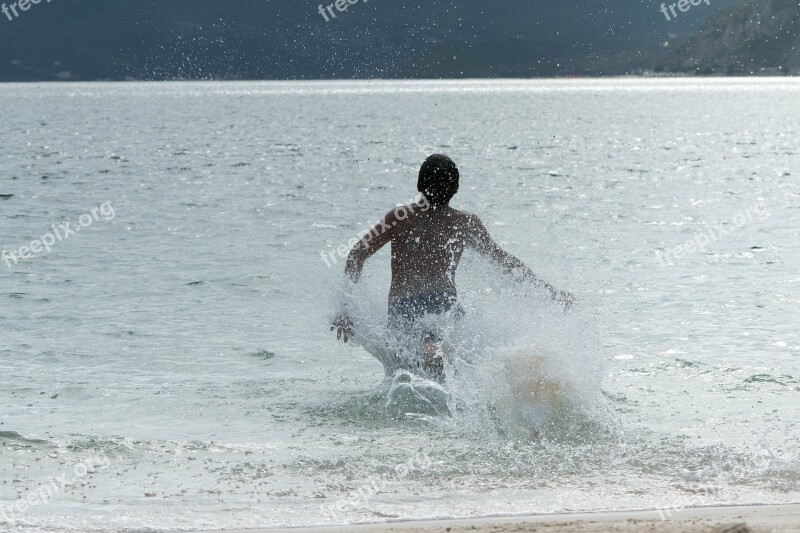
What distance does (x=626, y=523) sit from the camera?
16.2 ft

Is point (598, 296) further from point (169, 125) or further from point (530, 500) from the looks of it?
point (169, 125)

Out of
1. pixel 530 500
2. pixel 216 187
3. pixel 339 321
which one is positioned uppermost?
pixel 216 187

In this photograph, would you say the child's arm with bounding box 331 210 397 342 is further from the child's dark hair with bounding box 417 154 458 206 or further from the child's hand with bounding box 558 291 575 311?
the child's hand with bounding box 558 291 575 311

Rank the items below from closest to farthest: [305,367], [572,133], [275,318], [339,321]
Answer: [339,321] → [305,367] → [275,318] → [572,133]

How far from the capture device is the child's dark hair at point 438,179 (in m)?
7.14

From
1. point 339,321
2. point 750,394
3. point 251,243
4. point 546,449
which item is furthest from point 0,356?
point 251,243

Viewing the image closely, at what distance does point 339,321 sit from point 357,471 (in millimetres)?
1629

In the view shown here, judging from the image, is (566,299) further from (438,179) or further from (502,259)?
(438,179)

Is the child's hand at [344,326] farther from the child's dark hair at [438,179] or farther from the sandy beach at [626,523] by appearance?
the sandy beach at [626,523]

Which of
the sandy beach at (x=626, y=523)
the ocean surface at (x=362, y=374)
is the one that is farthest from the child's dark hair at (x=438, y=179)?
the sandy beach at (x=626, y=523)

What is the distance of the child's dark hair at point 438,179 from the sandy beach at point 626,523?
2629 mm

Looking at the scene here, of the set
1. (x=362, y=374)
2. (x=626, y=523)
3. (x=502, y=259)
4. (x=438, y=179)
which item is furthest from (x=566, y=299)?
(x=626, y=523)

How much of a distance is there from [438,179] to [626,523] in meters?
2.98

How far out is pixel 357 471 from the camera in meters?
6.09
